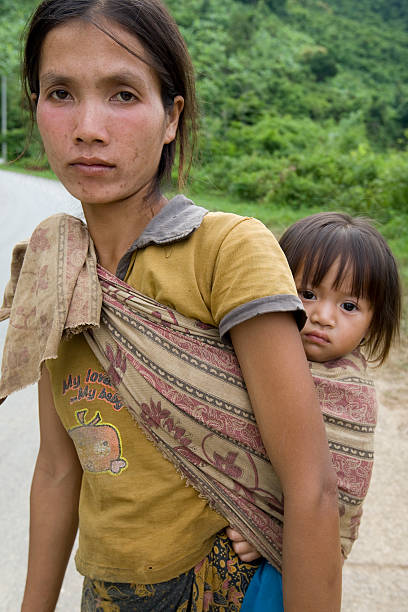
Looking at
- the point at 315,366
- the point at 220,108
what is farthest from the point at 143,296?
the point at 220,108

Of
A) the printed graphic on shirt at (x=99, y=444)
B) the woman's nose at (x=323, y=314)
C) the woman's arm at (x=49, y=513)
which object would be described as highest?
the woman's nose at (x=323, y=314)

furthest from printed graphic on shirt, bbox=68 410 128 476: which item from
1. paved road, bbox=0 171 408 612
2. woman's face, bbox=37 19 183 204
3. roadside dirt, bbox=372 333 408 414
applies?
roadside dirt, bbox=372 333 408 414

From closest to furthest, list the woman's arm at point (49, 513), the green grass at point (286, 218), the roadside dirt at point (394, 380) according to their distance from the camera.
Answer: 1. the woman's arm at point (49, 513)
2. the roadside dirt at point (394, 380)
3. the green grass at point (286, 218)

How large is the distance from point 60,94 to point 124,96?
0.11m

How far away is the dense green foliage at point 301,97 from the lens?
12648mm

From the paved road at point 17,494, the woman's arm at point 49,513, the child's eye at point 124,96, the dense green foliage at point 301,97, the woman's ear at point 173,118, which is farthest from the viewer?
the dense green foliage at point 301,97

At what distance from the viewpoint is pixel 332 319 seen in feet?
4.02

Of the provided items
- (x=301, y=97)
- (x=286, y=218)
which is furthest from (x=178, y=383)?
(x=301, y=97)

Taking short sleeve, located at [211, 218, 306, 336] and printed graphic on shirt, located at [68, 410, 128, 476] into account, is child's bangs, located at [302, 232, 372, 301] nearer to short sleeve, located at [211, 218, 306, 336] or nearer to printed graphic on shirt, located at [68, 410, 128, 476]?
short sleeve, located at [211, 218, 306, 336]

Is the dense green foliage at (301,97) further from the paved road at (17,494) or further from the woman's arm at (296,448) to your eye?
the woman's arm at (296,448)

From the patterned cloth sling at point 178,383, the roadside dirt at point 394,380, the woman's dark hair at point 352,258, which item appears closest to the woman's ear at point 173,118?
the patterned cloth sling at point 178,383

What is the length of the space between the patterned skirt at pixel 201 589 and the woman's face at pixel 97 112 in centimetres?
62

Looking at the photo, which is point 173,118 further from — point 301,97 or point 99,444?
point 301,97

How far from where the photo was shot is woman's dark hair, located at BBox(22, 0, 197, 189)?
0.94 m
